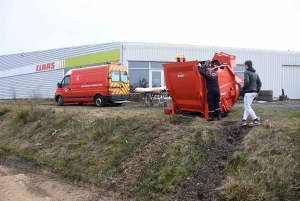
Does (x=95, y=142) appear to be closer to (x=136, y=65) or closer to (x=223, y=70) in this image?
(x=223, y=70)

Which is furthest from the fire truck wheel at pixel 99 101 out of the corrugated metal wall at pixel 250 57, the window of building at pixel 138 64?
the window of building at pixel 138 64

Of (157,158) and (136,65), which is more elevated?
(136,65)

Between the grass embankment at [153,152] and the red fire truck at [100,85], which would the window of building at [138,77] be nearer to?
the red fire truck at [100,85]

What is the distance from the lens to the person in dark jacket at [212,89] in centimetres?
797

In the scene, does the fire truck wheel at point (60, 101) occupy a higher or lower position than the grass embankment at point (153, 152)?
higher

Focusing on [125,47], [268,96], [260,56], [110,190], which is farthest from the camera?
[260,56]

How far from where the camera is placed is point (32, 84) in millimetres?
28781

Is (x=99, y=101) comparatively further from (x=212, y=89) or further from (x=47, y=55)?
(x=47, y=55)

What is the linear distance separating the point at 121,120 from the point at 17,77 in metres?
24.3

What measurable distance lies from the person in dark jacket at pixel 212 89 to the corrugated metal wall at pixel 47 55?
15.3 metres

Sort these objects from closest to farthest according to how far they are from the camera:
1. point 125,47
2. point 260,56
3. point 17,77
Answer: point 125,47
point 260,56
point 17,77

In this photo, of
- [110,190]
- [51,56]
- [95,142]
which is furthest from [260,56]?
[110,190]

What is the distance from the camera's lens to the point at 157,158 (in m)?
6.63

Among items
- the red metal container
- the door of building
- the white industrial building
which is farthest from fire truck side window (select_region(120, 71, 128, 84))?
the red metal container
